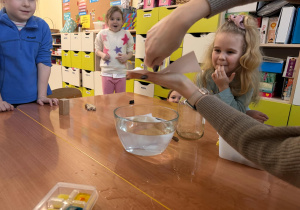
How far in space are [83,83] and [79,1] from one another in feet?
A: 5.34

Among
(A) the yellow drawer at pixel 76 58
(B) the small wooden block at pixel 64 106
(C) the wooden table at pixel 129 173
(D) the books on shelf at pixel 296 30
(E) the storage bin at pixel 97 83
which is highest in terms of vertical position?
(D) the books on shelf at pixel 296 30

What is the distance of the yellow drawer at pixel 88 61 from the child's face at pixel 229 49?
8.18 feet

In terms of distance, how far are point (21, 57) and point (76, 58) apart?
2.60 meters

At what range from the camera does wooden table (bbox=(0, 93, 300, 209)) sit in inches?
16.4

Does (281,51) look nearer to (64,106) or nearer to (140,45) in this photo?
(140,45)

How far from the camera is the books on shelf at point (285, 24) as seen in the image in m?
1.77

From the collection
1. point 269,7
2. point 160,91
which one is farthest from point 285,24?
point 160,91

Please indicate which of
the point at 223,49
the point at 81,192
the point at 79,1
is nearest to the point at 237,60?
the point at 223,49

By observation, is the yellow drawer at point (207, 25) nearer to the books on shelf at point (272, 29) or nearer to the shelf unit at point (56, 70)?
the books on shelf at point (272, 29)

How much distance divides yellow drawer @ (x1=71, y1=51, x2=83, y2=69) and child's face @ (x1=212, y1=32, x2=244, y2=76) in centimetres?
285

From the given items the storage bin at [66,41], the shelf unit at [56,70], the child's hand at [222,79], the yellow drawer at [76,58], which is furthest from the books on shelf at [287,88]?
the shelf unit at [56,70]

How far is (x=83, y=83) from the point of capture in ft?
11.9

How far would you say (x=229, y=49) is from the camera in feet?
3.72

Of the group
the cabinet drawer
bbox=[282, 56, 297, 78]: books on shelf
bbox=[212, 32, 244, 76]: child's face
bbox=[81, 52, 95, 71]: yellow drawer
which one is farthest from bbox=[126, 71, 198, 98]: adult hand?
bbox=[81, 52, 95, 71]: yellow drawer
